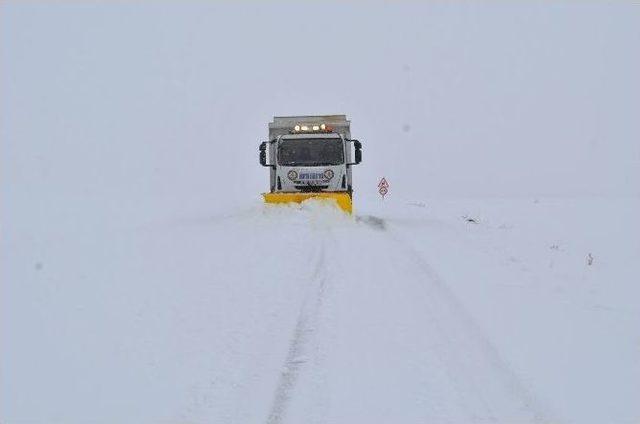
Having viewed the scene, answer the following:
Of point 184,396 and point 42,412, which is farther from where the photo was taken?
point 184,396

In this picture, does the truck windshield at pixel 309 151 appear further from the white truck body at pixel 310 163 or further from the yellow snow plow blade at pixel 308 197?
the yellow snow plow blade at pixel 308 197

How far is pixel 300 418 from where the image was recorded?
3.61 metres

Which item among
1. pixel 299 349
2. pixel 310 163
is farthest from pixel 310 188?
pixel 299 349

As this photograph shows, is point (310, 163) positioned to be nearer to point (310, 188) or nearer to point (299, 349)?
point (310, 188)

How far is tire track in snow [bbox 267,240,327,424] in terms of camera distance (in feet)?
12.4

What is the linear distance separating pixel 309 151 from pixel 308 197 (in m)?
2.22

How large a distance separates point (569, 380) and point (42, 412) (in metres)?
3.74

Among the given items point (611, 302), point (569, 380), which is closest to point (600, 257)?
point (611, 302)

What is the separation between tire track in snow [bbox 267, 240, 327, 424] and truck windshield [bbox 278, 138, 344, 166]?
30.4ft

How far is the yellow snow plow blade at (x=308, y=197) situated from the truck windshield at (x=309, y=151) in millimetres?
1858

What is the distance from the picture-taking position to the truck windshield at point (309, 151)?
1644 cm

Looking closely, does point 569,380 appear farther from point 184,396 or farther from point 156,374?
point 156,374

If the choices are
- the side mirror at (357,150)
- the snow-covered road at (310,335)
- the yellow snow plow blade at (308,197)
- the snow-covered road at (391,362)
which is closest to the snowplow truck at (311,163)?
the side mirror at (357,150)

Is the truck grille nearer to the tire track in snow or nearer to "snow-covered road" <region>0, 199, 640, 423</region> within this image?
"snow-covered road" <region>0, 199, 640, 423</region>
